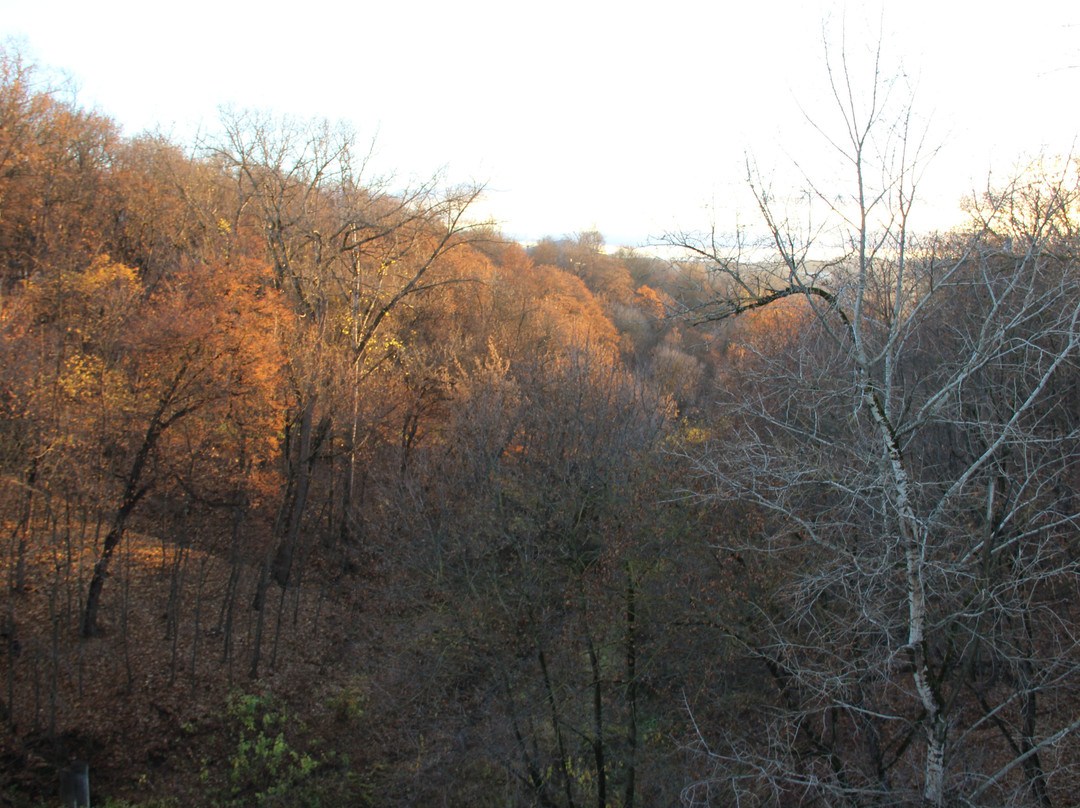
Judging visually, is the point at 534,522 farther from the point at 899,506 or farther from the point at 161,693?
the point at 161,693

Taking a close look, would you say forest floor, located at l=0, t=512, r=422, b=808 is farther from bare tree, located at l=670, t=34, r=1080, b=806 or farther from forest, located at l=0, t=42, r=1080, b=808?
bare tree, located at l=670, t=34, r=1080, b=806

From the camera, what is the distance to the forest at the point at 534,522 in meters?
5.66

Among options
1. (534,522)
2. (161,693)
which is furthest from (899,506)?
(161,693)

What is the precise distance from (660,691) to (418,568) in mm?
4059

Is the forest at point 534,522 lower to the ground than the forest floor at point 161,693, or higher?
higher

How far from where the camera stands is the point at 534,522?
31.7 feet

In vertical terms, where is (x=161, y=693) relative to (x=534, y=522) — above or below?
below

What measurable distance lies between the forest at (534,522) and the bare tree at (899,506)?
72mm

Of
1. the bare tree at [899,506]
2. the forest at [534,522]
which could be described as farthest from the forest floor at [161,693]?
the bare tree at [899,506]

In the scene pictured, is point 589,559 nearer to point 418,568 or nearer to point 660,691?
point 660,691

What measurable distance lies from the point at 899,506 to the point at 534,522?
5.55 m

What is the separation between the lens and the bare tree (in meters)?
5.15

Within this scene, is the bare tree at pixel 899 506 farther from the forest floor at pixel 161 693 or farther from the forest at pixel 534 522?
the forest floor at pixel 161 693

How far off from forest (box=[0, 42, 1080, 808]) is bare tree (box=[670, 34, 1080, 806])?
72 mm
